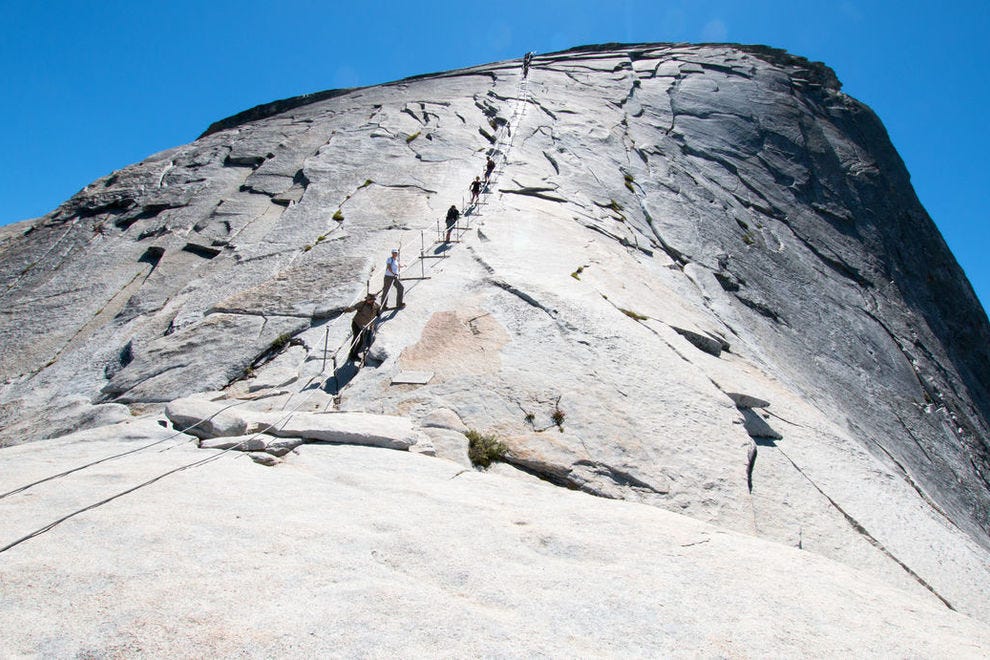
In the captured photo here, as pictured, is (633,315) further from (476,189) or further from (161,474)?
(161,474)

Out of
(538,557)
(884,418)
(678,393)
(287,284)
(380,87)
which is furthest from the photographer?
(380,87)

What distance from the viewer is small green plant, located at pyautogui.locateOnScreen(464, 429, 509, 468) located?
8.45 meters

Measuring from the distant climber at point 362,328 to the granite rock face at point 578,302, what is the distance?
26 cm

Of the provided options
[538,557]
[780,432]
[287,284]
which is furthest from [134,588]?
[287,284]

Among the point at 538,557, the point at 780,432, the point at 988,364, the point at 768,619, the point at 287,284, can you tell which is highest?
the point at 988,364

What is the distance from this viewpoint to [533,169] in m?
22.7

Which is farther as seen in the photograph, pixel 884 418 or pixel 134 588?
pixel 884 418

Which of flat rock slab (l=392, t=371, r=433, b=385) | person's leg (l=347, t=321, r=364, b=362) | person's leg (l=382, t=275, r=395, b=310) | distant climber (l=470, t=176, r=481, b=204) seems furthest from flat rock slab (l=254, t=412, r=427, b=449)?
distant climber (l=470, t=176, r=481, b=204)

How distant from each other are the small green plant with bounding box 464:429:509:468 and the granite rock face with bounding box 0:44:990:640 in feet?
0.70

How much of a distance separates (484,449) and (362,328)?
431 cm

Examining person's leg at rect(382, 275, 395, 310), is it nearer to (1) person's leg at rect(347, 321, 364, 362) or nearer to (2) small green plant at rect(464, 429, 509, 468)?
(1) person's leg at rect(347, 321, 364, 362)

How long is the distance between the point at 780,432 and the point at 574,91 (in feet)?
90.1

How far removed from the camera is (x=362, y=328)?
11.8 m

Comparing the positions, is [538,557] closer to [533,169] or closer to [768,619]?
[768,619]
